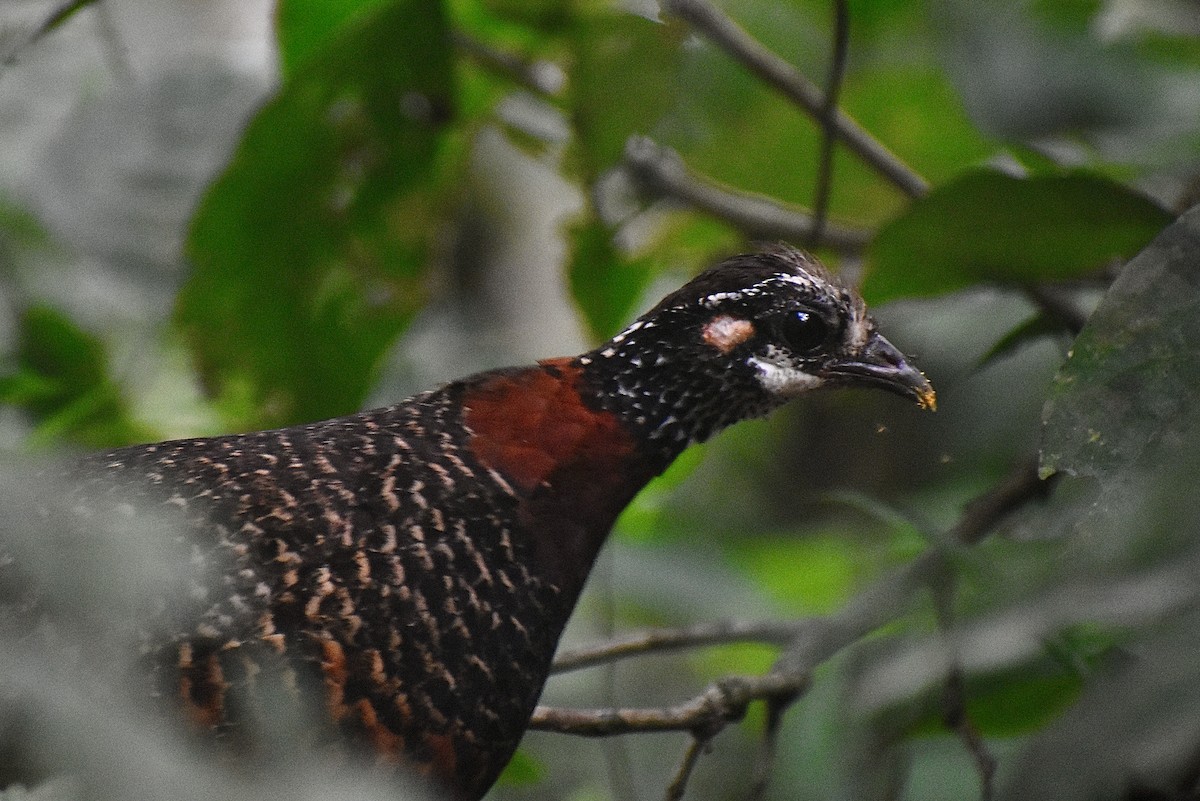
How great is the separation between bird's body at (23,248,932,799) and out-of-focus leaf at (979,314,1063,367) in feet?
1.25

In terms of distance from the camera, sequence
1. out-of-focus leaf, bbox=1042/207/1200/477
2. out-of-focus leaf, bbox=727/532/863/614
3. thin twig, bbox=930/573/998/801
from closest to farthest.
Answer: out-of-focus leaf, bbox=1042/207/1200/477 → thin twig, bbox=930/573/998/801 → out-of-focus leaf, bbox=727/532/863/614

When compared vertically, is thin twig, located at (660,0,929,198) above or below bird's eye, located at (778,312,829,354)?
above

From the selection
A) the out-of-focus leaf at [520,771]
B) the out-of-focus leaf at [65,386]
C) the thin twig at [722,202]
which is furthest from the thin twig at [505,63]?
the out-of-focus leaf at [520,771]

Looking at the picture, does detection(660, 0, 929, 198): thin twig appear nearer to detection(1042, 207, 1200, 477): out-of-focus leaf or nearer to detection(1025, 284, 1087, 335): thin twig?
detection(1025, 284, 1087, 335): thin twig

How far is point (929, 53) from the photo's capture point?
3447mm

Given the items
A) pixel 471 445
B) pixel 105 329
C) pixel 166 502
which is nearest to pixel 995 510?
pixel 471 445

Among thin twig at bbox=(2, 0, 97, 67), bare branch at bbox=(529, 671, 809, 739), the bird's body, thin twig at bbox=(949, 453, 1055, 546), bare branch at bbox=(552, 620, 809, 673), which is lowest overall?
bare branch at bbox=(529, 671, 809, 739)

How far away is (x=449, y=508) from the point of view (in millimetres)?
1781

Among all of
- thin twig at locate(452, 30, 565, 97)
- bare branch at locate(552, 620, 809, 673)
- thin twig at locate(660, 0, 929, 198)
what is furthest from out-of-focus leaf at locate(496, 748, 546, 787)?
thin twig at locate(452, 30, 565, 97)

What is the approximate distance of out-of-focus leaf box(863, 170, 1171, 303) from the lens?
208 cm

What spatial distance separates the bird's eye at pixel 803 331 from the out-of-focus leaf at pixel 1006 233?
0.95 feet

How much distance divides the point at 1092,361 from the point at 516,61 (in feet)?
6.74

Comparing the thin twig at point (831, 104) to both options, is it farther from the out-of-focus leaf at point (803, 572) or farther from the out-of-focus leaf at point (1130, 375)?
the out-of-focus leaf at point (803, 572)

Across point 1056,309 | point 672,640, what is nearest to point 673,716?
point 672,640
